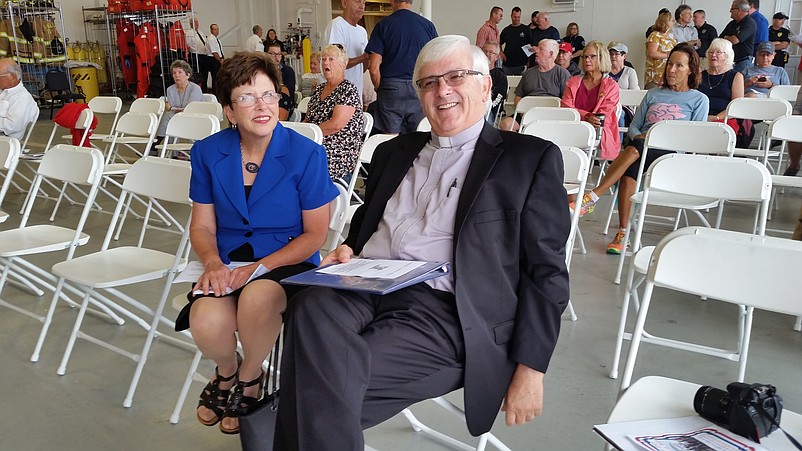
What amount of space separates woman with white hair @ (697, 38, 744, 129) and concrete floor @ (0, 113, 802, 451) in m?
2.95

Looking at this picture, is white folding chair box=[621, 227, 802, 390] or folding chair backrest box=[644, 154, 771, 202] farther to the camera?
folding chair backrest box=[644, 154, 771, 202]

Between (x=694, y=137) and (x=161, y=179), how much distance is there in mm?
2983

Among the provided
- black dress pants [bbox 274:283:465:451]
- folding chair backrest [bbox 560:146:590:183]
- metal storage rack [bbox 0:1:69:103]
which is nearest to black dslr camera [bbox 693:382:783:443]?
black dress pants [bbox 274:283:465:451]

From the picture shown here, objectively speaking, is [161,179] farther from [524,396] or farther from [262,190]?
[524,396]

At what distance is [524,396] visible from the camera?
66.6 inches

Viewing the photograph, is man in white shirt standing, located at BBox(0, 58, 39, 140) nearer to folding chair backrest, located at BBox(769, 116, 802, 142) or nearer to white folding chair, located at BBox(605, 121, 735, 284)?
white folding chair, located at BBox(605, 121, 735, 284)

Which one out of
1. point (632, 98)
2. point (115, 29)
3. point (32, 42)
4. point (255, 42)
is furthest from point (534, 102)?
point (115, 29)

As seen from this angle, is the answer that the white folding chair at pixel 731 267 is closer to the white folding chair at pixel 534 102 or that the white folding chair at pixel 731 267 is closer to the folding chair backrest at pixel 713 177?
the folding chair backrest at pixel 713 177

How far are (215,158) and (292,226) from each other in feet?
1.17

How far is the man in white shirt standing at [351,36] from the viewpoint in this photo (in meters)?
5.89

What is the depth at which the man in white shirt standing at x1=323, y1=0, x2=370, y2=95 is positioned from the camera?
5.89 meters

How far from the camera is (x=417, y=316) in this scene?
1.74 m

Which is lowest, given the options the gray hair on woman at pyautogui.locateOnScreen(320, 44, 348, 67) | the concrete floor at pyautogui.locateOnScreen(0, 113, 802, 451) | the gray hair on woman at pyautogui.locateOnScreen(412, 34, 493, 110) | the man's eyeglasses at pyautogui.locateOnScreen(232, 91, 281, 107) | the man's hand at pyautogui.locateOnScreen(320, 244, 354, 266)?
the concrete floor at pyautogui.locateOnScreen(0, 113, 802, 451)

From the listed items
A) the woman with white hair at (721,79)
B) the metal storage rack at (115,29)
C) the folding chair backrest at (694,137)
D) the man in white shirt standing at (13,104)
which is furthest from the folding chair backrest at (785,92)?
the metal storage rack at (115,29)
